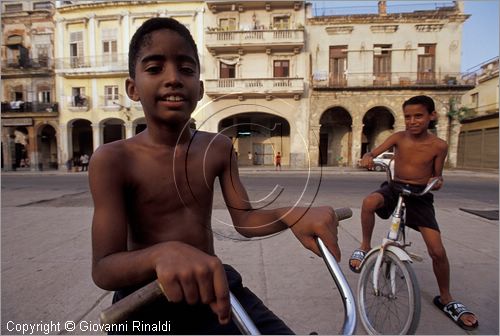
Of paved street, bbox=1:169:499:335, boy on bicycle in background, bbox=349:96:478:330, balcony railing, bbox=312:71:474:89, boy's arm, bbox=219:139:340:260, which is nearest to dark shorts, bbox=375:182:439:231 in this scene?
boy on bicycle in background, bbox=349:96:478:330

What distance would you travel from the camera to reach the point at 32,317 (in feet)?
6.80

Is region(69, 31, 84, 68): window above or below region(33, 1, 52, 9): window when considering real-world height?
below

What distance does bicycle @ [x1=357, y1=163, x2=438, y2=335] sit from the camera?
195cm

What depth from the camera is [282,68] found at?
18.0m

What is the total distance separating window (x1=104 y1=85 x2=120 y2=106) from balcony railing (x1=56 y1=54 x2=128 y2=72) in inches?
45.6

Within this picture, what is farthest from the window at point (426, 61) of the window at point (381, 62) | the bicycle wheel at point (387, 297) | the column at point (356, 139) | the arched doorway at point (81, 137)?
the arched doorway at point (81, 137)

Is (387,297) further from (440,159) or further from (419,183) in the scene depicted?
(440,159)

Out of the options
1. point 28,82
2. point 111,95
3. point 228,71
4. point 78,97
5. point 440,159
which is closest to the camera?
point 440,159

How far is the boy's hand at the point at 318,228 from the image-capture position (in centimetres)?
84

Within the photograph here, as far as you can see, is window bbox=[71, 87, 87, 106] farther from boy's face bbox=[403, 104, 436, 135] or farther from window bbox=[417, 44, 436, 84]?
boy's face bbox=[403, 104, 436, 135]

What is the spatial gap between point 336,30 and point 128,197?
19.8 meters

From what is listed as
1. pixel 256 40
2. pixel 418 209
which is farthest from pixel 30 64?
pixel 418 209

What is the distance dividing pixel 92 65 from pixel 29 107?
5.79m

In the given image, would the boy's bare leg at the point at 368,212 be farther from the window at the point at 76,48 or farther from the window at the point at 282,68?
the window at the point at 76,48
